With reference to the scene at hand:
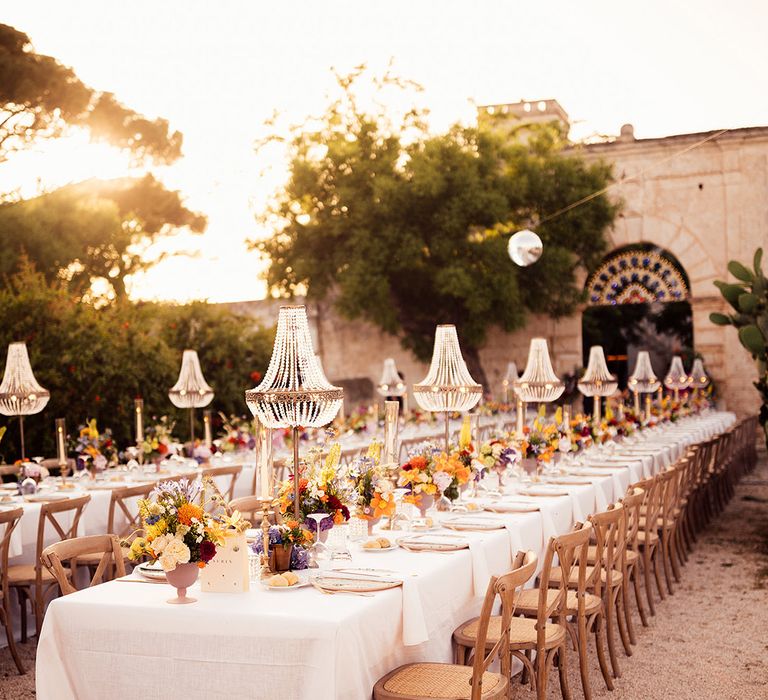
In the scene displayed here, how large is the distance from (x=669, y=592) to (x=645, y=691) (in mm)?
2167

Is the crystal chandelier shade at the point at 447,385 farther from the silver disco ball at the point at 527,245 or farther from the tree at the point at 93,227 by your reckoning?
the tree at the point at 93,227

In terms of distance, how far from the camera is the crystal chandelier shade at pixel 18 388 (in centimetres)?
667

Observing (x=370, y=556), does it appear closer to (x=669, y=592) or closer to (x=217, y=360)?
(x=669, y=592)

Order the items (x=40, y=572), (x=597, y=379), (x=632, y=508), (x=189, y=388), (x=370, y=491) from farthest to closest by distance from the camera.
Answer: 1. (x=597, y=379)
2. (x=189, y=388)
3. (x=632, y=508)
4. (x=40, y=572)
5. (x=370, y=491)

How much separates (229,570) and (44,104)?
12767mm

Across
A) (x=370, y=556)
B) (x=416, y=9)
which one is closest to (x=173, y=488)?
(x=370, y=556)

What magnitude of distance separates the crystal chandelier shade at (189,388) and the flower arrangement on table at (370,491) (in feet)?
12.7

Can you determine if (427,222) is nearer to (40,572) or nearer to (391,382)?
(391,382)

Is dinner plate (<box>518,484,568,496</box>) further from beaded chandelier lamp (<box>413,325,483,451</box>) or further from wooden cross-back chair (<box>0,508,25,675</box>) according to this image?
wooden cross-back chair (<box>0,508,25,675</box>)

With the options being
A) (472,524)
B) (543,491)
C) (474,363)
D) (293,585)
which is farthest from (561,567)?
(474,363)

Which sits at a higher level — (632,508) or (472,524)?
(472,524)

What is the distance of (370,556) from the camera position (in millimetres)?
4062

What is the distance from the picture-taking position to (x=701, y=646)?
17.9 feet

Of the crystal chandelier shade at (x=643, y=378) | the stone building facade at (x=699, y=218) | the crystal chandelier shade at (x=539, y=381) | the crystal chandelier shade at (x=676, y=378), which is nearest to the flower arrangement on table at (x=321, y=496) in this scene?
the crystal chandelier shade at (x=539, y=381)
